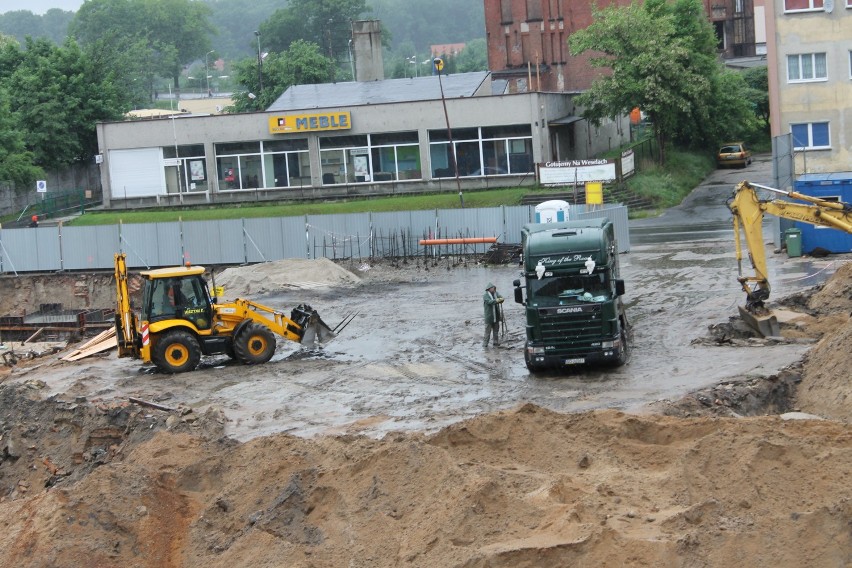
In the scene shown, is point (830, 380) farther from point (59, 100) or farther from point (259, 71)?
point (259, 71)

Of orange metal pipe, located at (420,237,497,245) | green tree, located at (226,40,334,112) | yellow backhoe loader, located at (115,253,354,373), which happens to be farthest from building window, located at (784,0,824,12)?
green tree, located at (226,40,334,112)

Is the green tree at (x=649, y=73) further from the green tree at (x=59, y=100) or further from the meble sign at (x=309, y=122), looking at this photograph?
the green tree at (x=59, y=100)

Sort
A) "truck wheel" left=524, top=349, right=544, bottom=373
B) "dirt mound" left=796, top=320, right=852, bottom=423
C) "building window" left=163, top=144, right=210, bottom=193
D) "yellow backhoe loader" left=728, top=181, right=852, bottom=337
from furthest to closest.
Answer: "building window" left=163, top=144, right=210, bottom=193 < "yellow backhoe loader" left=728, top=181, right=852, bottom=337 < "truck wheel" left=524, top=349, right=544, bottom=373 < "dirt mound" left=796, top=320, right=852, bottom=423

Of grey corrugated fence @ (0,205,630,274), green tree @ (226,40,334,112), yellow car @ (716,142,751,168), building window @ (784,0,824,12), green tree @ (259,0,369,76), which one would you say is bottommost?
grey corrugated fence @ (0,205,630,274)

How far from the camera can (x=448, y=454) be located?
1527cm

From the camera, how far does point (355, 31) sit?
63.1 meters

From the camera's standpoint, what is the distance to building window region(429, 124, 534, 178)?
53562 millimetres

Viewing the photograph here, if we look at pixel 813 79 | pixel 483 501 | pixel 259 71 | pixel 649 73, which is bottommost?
pixel 483 501

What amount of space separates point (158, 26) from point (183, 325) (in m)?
148

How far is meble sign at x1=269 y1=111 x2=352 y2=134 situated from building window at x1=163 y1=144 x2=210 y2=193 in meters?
4.13

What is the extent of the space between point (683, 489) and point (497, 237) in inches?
1155

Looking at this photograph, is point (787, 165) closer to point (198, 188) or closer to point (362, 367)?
point (362, 367)

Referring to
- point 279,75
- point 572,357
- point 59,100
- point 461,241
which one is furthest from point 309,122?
point 572,357

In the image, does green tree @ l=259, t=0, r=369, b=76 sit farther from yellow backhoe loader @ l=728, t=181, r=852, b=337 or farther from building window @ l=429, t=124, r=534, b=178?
yellow backhoe loader @ l=728, t=181, r=852, b=337
